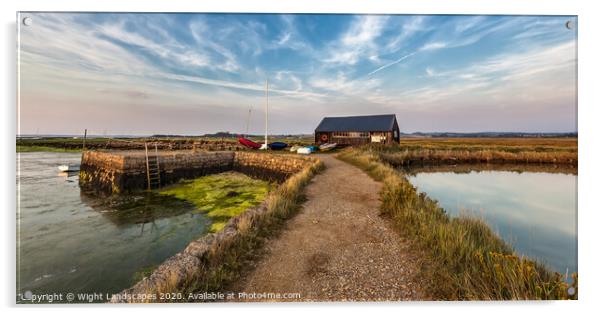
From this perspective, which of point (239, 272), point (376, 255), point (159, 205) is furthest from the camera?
point (159, 205)

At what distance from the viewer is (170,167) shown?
1599 centimetres

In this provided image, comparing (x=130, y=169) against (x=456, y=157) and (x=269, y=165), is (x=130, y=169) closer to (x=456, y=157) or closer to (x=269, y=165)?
(x=269, y=165)

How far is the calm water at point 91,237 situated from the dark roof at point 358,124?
79.3 ft

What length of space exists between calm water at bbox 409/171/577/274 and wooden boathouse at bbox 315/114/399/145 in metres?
14.0

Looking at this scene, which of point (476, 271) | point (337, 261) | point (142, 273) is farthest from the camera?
point (142, 273)

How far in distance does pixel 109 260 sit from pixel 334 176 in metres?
8.87

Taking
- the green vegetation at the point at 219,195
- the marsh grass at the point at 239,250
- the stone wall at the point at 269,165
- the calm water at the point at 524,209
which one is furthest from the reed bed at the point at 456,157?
the marsh grass at the point at 239,250

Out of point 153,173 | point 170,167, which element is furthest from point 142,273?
point 170,167

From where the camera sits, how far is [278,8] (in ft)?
13.1

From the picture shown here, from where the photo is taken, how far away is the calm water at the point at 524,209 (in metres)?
4.00

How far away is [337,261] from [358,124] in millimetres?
29129

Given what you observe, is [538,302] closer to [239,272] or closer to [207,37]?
[239,272]

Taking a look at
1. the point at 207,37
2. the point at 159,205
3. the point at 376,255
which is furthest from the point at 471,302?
the point at 159,205

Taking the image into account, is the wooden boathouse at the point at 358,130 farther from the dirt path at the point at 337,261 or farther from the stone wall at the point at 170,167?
the dirt path at the point at 337,261
